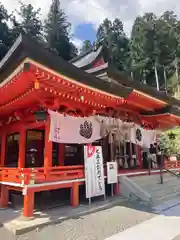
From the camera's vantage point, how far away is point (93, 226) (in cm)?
546

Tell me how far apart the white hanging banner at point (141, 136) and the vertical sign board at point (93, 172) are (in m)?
3.00

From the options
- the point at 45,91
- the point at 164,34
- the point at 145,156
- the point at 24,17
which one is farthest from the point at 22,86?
the point at 24,17

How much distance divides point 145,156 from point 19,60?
32.8ft

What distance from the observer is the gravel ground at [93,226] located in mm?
4848

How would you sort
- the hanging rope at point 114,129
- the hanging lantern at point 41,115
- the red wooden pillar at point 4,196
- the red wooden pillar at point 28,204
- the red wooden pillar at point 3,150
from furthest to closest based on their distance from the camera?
the red wooden pillar at point 3,150, the hanging rope at point 114,129, the red wooden pillar at point 4,196, the hanging lantern at point 41,115, the red wooden pillar at point 28,204

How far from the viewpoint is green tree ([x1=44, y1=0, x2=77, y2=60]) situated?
4534 centimetres

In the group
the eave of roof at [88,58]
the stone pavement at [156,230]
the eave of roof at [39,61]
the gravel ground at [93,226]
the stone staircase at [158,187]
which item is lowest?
the stone pavement at [156,230]

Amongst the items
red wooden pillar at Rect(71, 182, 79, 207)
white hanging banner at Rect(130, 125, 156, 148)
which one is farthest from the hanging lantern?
white hanging banner at Rect(130, 125, 156, 148)

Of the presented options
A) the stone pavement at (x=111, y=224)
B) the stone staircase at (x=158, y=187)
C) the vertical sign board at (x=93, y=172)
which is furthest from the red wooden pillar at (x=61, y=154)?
the stone staircase at (x=158, y=187)

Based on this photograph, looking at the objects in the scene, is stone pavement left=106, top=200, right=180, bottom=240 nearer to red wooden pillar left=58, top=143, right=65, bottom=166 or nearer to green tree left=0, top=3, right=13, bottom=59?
red wooden pillar left=58, top=143, right=65, bottom=166

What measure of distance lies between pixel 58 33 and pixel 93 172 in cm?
4436

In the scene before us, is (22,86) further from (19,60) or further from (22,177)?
(22,177)

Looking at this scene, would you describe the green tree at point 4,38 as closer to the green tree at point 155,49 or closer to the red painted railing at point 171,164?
the green tree at point 155,49

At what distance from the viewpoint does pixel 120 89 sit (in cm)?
752
